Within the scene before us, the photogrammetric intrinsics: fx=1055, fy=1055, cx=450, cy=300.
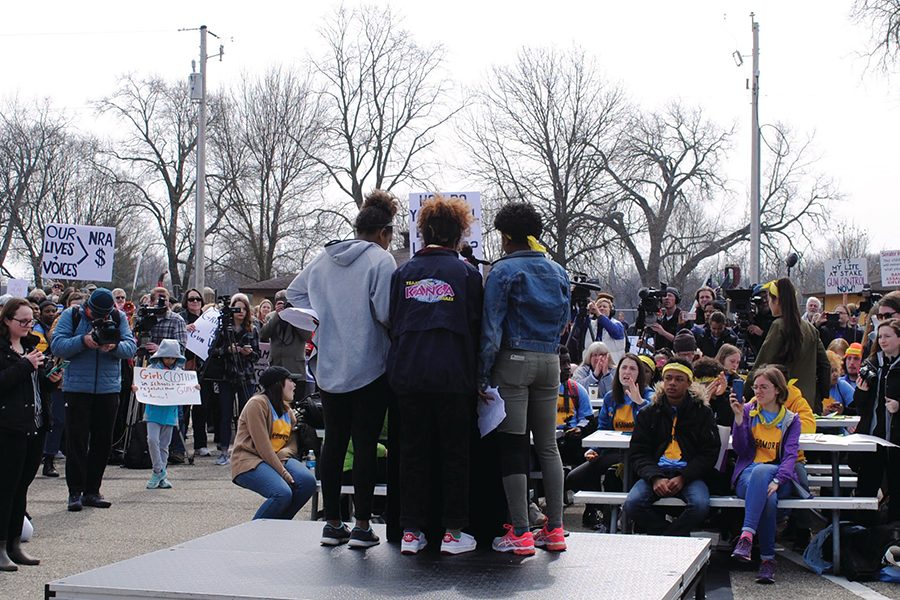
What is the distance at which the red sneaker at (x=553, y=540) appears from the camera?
18.0ft

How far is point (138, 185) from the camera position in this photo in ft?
160

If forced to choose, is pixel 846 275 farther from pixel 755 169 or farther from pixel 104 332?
pixel 104 332

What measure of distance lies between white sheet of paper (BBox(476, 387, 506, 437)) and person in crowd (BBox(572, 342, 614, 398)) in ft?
19.0

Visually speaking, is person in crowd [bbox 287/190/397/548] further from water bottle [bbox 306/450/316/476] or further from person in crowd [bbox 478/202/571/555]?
water bottle [bbox 306/450/316/476]

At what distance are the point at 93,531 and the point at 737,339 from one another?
7004mm

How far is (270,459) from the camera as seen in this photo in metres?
8.08

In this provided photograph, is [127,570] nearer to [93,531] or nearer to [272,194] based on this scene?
[93,531]

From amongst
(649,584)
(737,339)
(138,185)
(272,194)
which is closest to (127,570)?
(649,584)

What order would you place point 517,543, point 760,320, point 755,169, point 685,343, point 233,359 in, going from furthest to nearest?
point 755,169, point 233,359, point 760,320, point 685,343, point 517,543

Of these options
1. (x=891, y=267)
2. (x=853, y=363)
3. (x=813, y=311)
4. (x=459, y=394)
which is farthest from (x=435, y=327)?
(x=891, y=267)

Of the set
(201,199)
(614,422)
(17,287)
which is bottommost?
(614,422)

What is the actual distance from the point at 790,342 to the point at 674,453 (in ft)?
6.38

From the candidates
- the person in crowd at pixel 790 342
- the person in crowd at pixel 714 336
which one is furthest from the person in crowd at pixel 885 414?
the person in crowd at pixel 714 336

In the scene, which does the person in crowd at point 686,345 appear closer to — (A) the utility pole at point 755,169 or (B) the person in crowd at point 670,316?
(B) the person in crowd at point 670,316
